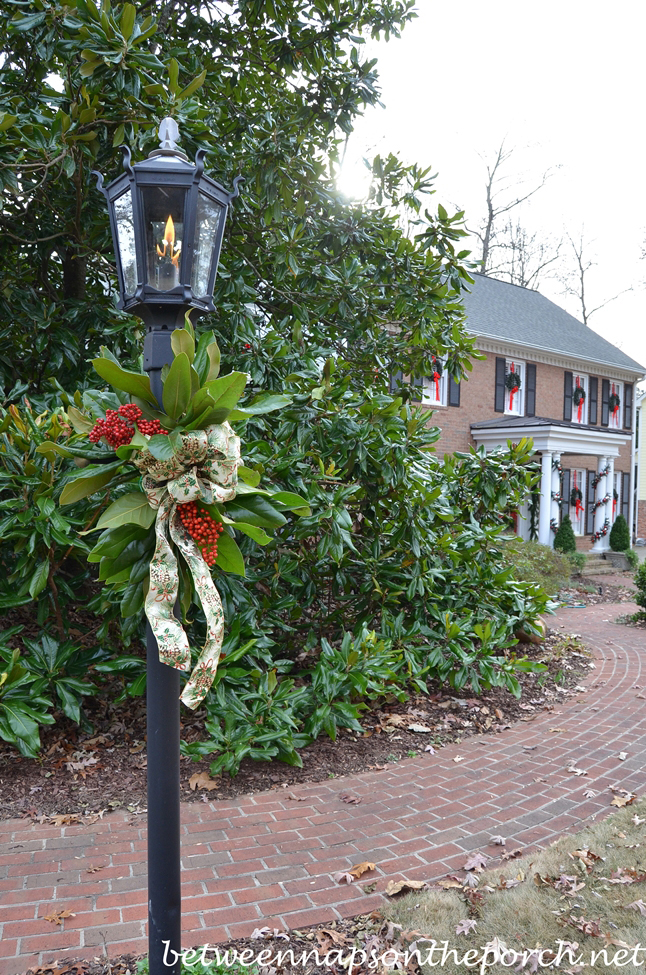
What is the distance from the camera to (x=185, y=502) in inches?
80.0

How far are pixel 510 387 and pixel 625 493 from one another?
7712 mm

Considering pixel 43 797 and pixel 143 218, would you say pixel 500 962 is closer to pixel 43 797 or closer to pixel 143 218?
pixel 43 797

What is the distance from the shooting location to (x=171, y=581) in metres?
2.02

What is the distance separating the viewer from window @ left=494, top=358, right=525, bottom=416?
20234 millimetres

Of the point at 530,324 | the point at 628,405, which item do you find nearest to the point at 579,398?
the point at 530,324

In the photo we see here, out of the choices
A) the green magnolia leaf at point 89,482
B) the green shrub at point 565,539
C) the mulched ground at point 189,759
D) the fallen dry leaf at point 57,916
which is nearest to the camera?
the green magnolia leaf at point 89,482

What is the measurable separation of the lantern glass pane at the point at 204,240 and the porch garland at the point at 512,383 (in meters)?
19.0

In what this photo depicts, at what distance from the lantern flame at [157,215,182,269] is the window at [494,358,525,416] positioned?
1871 centimetres

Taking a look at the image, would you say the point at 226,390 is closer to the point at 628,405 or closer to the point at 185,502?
the point at 185,502

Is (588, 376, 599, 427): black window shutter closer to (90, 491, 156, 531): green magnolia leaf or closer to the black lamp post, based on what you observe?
the black lamp post

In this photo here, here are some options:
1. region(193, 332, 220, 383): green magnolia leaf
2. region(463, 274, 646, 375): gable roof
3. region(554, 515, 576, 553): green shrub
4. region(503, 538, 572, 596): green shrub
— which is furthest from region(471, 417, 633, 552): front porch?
region(193, 332, 220, 383): green magnolia leaf

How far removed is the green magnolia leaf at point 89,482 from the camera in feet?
6.82

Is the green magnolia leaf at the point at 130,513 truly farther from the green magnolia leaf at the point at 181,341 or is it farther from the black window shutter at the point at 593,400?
the black window shutter at the point at 593,400

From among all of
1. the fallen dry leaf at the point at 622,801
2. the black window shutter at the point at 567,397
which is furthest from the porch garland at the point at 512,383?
the fallen dry leaf at the point at 622,801
